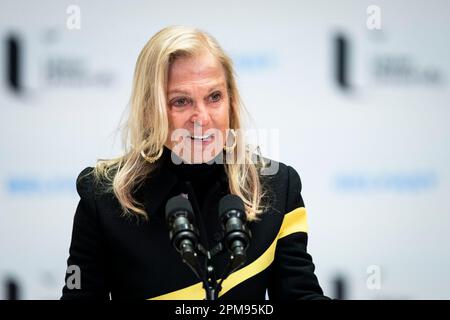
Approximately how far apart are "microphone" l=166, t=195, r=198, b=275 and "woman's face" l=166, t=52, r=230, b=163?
1.65 ft

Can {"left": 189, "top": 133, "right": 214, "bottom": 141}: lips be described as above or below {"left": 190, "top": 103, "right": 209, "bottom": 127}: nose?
below

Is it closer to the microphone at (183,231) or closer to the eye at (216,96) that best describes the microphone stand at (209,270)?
the microphone at (183,231)

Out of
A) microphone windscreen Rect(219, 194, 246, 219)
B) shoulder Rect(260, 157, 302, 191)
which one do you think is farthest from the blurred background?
microphone windscreen Rect(219, 194, 246, 219)

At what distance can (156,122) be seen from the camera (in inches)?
74.5

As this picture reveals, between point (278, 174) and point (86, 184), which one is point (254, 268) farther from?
point (86, 184)

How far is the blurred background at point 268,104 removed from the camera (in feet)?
9.18

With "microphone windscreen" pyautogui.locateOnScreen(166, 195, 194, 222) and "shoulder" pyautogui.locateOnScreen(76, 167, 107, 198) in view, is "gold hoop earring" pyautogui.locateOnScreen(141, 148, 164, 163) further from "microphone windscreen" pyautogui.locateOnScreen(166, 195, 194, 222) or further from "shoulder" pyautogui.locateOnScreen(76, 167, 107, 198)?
"microphone windscreen" pyautogui.locateOnScreen(166, 195, 194, 222)

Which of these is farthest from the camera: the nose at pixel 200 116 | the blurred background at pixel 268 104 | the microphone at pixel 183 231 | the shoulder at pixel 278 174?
the blurred background at pixel 268 104

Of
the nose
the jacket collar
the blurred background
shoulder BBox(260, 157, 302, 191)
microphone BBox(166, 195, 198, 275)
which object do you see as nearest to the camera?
microphone BBox(166, 195, 198, 275)

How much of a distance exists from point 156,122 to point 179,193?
8.4 inches

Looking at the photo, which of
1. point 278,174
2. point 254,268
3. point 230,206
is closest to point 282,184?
point 278,174

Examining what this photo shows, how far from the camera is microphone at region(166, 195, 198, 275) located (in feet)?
4.23

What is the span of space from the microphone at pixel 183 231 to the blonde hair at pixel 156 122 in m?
0.53

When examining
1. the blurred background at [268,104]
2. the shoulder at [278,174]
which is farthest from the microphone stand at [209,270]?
the blurred background at [268,104]
